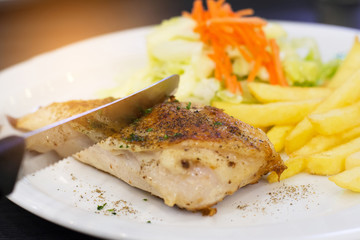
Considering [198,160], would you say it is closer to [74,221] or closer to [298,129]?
[74,221]

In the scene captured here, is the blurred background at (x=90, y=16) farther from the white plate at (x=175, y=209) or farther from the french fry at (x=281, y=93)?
the french fry at (x=281, y=93)

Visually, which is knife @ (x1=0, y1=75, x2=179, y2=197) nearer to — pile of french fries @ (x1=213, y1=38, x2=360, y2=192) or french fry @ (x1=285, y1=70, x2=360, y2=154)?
pile of french fries @ (x1=213, y1=38, x2=360, y2=192)

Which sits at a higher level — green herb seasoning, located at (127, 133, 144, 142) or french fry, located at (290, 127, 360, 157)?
green herb seasoning, located at (127, 133, 144, 142)

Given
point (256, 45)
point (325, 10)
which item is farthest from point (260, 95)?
point (325, 10)

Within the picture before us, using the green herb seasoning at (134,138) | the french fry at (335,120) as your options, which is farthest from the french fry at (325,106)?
the green herb seasoning at (134,138)

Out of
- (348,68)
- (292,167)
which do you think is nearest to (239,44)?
(348,68)

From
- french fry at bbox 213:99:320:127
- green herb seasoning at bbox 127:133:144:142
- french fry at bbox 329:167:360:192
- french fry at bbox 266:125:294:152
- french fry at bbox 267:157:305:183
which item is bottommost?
french fry at bbox 267:157:305:183

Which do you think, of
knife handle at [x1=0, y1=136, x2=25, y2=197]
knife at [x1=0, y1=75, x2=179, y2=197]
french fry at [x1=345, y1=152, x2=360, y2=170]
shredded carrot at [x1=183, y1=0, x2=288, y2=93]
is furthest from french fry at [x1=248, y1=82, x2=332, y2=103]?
knife handle at [x1=0, y1=136, x2=25, y2=197]

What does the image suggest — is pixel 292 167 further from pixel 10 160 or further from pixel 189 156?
pixel 10 160
